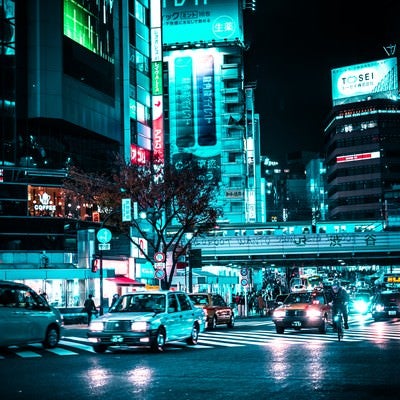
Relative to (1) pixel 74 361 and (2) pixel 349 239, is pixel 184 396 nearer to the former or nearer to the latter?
(1) pixel 74 361

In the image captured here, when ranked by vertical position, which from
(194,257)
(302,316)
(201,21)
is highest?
(201,21)

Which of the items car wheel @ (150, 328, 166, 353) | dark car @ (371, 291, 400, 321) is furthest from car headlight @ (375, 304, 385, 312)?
car wheel @ (150, 328, 166, 353)

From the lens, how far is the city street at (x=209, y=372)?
10.6 metres

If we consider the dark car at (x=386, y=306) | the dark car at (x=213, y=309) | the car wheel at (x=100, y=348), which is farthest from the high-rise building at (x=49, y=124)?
the car wheel at (x=100, y=348)

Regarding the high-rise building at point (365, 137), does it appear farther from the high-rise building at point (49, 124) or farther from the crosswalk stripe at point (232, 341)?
the crosswalk stripe at point (232, 341)

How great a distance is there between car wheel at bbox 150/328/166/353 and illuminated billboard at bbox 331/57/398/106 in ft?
361

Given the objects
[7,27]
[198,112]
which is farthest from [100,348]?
[198,112]

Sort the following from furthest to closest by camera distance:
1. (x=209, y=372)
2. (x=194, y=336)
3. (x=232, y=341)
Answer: (x=232, y=341) < (x=194, y=336) < (x=209, y=372)

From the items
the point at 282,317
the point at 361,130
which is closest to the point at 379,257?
the point at 282,317

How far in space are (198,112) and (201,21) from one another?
13809 mm

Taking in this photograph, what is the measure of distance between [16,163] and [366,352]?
1461 inches

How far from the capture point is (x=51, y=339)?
20047 millimetres

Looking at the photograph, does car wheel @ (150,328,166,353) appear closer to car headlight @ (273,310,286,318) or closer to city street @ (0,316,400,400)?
city street @ (0,316,400,400)

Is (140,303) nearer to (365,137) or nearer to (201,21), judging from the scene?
(201,21)
